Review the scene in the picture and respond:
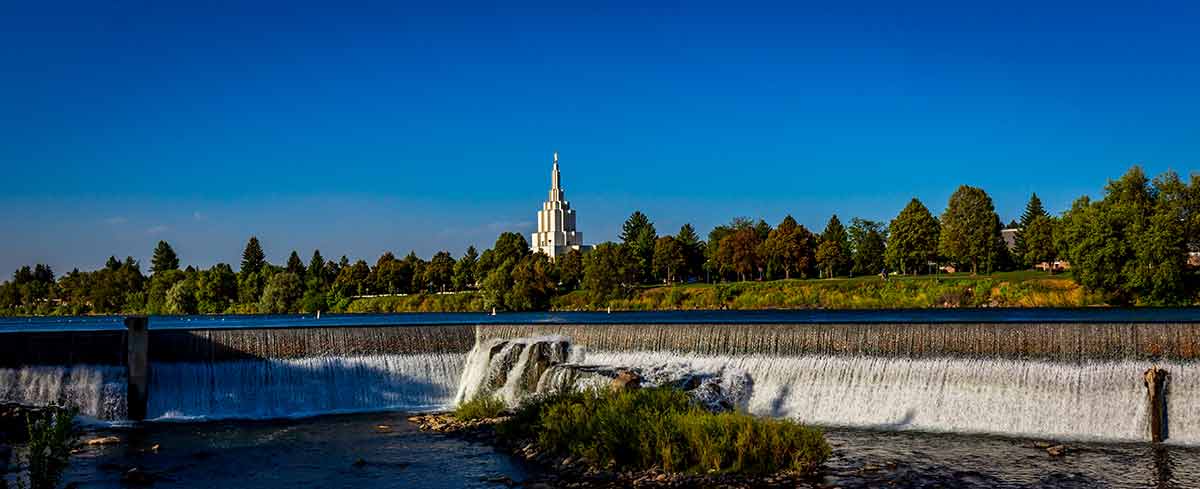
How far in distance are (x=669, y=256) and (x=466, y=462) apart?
3263 inches

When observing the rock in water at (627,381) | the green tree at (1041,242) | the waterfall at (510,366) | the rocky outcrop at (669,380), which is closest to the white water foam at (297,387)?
the waterfall at (510,366)

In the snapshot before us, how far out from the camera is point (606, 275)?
86188mm

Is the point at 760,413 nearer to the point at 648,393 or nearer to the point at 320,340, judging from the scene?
the point at 648,393

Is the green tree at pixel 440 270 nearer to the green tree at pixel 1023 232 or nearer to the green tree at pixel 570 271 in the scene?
the green tree at pixel 570 271

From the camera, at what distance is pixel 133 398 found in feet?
83.5

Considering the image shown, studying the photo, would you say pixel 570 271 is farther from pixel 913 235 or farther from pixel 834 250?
pixel 913 235

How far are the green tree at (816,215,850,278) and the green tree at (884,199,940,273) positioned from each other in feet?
20.4

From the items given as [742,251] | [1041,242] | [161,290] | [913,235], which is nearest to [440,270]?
[161,290]

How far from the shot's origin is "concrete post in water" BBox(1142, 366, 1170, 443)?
19453 millimetres

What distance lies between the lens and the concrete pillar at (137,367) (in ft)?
83.4

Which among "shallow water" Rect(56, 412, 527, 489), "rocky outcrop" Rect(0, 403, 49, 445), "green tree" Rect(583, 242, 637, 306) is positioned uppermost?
"green tree" Rect(583, 242, 637, 306)

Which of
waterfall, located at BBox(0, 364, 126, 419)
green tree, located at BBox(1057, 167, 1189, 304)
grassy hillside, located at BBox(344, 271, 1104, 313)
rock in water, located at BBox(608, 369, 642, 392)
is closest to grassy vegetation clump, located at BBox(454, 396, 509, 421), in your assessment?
rock in water, located at BBox(608, 369, 642, 392)

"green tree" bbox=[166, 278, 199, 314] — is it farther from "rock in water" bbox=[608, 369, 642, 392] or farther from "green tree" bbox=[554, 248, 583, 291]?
"rock in water" bbox=[608, 369, 642, 392]

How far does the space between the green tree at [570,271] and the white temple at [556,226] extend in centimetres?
5887
